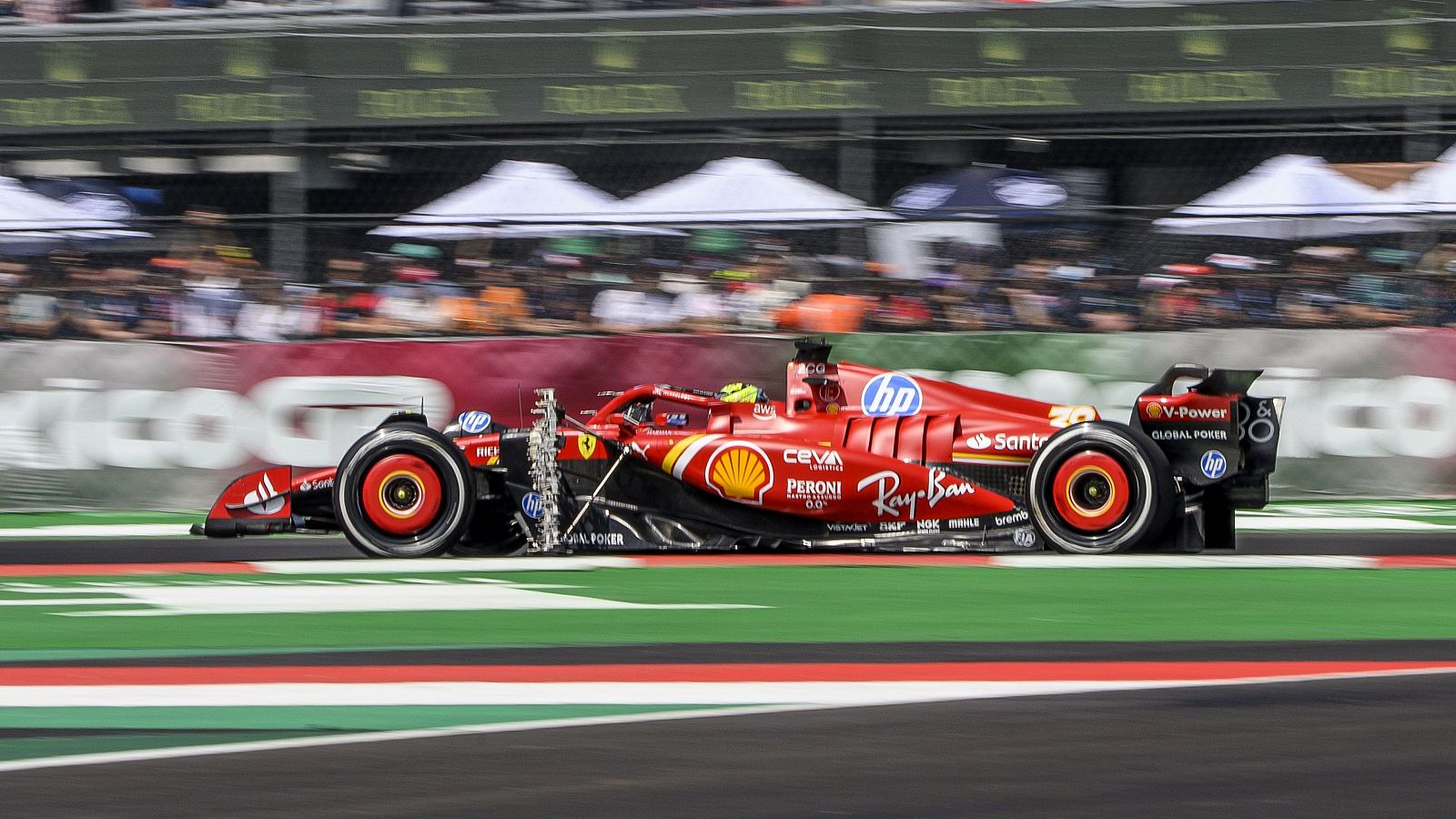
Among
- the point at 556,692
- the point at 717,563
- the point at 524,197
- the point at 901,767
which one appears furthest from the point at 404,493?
the point at 524,197

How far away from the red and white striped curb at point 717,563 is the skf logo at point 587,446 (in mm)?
543

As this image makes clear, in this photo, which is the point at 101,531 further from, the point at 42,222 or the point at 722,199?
the point at 722,199

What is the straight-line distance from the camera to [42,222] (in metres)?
13.0

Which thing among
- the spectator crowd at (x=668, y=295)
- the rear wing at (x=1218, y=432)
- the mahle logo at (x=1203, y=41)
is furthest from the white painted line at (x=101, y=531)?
the mahle logo at (x=1203, y=41)

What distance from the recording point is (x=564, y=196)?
1427 cm

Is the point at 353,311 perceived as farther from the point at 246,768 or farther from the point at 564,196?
the point at 246,768

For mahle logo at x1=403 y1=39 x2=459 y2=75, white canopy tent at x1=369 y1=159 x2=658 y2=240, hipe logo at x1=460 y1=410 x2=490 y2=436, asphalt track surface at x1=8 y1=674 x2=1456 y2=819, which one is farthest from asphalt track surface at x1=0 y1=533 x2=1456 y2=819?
mahle logo at x1=403 y1=39 x2=459 y2=75

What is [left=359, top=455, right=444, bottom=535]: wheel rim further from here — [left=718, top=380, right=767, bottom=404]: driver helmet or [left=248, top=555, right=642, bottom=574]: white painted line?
[left=718, top=380, right=767, bottom=404]: driver helmet

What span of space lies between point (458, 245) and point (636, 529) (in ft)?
13.8

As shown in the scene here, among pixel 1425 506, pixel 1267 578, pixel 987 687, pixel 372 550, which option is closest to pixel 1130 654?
pixel 987 687

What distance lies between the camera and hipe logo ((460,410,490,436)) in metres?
8.98

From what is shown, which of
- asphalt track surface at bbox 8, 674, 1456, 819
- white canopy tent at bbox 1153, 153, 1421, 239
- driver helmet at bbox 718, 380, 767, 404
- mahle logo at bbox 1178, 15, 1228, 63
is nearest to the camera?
asphalt track surface at bbox 8, 674, 1456, 819

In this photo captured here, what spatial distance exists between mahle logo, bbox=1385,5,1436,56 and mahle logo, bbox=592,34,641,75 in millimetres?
6326

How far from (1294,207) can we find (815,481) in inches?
241
